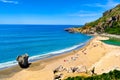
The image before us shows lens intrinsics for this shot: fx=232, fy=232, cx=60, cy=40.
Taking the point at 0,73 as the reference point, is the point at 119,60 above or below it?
above

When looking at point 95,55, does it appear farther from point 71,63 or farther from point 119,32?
point 119,32

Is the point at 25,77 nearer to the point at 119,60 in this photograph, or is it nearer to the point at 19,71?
the point at 19,71

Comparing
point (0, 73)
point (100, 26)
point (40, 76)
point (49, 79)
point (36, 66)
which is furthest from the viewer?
point (100, 26)

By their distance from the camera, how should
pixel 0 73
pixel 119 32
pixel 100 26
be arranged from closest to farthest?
pixel 0 73 < pixel 119 32 < pixel 100 26

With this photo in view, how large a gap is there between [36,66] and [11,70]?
6.26 meters

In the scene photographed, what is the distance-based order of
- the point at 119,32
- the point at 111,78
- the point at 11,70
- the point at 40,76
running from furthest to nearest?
the point at 119,32
the point at 11,70
the point at 40,76
the point at 111,78

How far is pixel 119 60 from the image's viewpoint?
1662 inches

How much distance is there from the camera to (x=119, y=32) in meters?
166

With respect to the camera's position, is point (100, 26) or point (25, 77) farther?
point (100, 26)

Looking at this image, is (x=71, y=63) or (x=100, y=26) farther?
(x=100, y=26)

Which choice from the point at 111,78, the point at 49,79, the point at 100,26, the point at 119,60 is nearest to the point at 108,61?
the point at 119,60

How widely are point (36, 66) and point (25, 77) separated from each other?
1022 cm

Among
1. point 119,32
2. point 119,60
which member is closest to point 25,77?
point 119,60

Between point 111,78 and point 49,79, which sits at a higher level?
point 111,78
